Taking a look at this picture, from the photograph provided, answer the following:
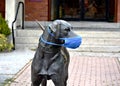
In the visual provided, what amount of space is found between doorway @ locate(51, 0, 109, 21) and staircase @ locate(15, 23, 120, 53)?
4.24 m

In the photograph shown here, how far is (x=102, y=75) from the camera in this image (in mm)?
10367

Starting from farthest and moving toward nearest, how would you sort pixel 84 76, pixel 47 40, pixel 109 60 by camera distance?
pixel 109 60 → pixel 84 76 → pixel 47 40

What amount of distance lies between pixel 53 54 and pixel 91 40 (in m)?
10.3

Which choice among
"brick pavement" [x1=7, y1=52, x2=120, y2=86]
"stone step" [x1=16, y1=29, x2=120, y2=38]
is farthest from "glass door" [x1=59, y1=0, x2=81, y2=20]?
"brick pavement" [x1=7, y1=52, x2=120, y2=86]

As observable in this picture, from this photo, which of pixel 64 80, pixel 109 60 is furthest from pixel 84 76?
pixel 64 80

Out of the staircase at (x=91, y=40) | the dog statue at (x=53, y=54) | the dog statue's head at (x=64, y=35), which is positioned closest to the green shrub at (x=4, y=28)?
the staircase at (x=91, y=40)

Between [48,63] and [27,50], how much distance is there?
975 cm

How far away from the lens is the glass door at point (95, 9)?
20031 mm

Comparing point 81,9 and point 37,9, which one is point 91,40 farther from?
point 81,9

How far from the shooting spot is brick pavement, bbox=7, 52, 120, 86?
368 inches

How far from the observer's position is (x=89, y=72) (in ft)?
35.4

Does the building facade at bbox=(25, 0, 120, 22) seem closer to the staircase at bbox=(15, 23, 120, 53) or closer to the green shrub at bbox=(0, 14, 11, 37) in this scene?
the staircase at bbox=(15, 23, 120, 53)

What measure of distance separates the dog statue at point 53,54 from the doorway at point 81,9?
48.1 feet

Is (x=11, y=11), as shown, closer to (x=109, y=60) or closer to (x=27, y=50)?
(x=27, y=50)
